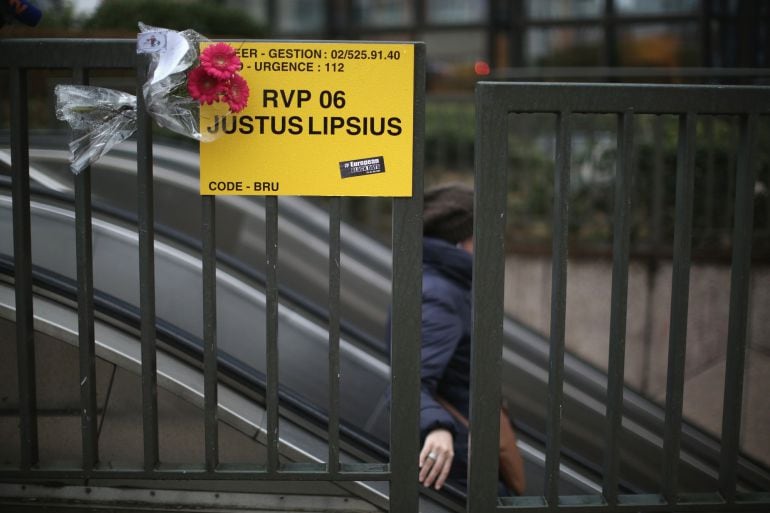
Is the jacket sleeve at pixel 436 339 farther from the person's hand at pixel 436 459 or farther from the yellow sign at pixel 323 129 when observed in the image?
the yellow sign at pixel 323 129

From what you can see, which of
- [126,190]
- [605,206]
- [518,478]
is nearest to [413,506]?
[518,478]

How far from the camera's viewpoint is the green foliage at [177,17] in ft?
20.8

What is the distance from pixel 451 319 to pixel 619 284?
2.66 feet

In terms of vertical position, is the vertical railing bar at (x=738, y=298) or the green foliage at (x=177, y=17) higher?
the green foliage at (x=177, y=17)

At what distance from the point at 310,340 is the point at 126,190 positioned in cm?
144

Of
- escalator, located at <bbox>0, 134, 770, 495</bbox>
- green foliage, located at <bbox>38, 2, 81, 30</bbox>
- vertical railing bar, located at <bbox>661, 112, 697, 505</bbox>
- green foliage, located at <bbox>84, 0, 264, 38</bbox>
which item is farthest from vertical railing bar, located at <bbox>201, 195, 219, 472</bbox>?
green foliage, located at <bbox>84, 0, 264, 38</bbox>

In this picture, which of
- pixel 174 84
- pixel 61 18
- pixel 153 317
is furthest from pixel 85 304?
pixel 61 18

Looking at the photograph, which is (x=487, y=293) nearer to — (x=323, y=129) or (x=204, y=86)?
(x=323, y=129)

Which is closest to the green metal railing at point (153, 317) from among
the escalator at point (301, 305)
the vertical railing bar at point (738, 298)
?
the escalator at point (301, 305)

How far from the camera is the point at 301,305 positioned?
3.61 meters

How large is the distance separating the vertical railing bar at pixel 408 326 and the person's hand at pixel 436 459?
326 mm

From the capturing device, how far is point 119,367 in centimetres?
211

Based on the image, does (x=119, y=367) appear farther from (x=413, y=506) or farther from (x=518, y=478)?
(x=518, y=478)

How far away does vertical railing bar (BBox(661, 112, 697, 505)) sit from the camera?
70.3 inches
